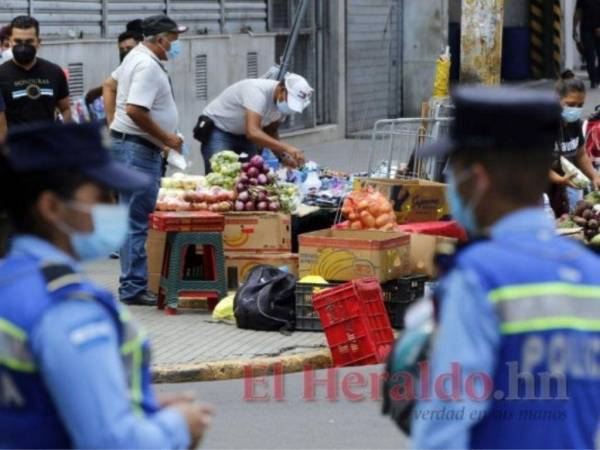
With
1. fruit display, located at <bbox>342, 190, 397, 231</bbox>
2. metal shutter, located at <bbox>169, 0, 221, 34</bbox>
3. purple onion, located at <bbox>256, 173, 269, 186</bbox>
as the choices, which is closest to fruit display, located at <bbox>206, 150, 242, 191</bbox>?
purple onion, located at <bbox>256, 173, 269, 186</bbox>

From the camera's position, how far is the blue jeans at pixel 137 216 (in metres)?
10.5

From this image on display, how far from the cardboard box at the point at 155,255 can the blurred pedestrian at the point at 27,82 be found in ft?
4.19

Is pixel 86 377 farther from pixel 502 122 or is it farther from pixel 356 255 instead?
pixel 356 255

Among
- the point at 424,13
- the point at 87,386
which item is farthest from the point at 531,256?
the point at 424,13

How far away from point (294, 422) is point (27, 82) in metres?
4.46

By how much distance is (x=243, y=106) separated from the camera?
11961mm

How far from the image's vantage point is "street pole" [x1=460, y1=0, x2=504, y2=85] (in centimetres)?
1372

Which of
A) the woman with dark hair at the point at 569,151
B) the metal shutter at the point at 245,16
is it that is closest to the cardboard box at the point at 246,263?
the woman with dark hair at the point at 569,151

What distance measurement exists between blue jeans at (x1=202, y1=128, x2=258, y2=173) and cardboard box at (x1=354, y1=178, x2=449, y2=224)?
56.2 inches

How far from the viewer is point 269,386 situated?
8.72 metres

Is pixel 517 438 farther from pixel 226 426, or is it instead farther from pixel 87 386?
pixel 226 426

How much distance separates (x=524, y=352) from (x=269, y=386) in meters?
5.77

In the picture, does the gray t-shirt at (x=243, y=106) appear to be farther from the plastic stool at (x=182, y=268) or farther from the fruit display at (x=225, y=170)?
the plastic stool at (x=182, y=268)

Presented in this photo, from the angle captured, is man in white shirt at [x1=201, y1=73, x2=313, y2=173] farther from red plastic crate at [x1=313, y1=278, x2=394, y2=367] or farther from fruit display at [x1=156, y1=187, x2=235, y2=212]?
red plastic crate at [x1=313, y1=278, x2=394, y2=367]
